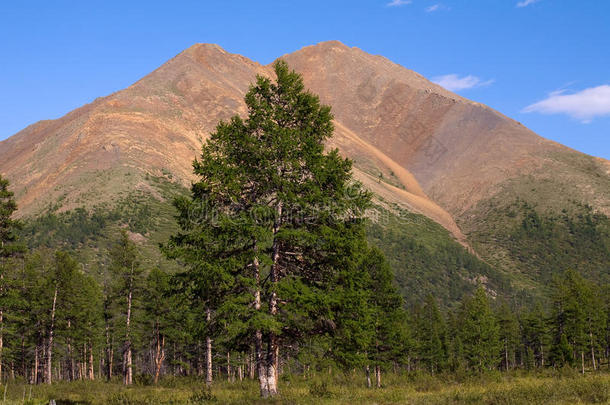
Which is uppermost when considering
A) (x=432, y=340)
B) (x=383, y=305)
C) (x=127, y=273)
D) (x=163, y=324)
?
(x=127, y=273)

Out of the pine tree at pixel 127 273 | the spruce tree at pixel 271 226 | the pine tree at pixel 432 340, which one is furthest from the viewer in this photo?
the pine tree at pixel 432 340

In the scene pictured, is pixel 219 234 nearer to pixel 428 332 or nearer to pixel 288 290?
pixel 288 290

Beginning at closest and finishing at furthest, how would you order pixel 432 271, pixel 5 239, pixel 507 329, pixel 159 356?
pixel 5 239 < pixel 159 356 < pixel 507 329 < pixel 432 271

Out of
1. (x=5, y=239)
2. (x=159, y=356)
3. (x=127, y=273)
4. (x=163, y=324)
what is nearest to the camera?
(x=5, y=239)

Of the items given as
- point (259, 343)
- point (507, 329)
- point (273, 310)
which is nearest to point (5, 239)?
point (259, 343)

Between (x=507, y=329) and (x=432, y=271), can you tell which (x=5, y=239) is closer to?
(x=507, y=329)

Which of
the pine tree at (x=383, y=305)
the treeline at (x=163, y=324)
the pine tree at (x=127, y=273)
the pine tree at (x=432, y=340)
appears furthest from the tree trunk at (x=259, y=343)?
the pine tree at (x=432, y=340)

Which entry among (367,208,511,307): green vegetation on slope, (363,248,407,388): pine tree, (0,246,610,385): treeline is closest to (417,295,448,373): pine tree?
(0,246,610,385): treeline

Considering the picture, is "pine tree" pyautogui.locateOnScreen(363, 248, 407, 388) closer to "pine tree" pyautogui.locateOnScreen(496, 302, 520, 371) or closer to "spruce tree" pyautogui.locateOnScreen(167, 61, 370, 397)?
"spruce tree" pyautogui.locateOnScreen(167, 61, 370, 397)

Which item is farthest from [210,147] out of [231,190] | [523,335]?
[523,335]

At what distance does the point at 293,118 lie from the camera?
21.5 m

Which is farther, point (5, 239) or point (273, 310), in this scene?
point (5, 239)

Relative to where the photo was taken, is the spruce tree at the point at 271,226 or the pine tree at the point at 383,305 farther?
the pine tree at the point at 383,305

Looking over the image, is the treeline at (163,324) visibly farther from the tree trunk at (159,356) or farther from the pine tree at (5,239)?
the pine tree at (5,239)
